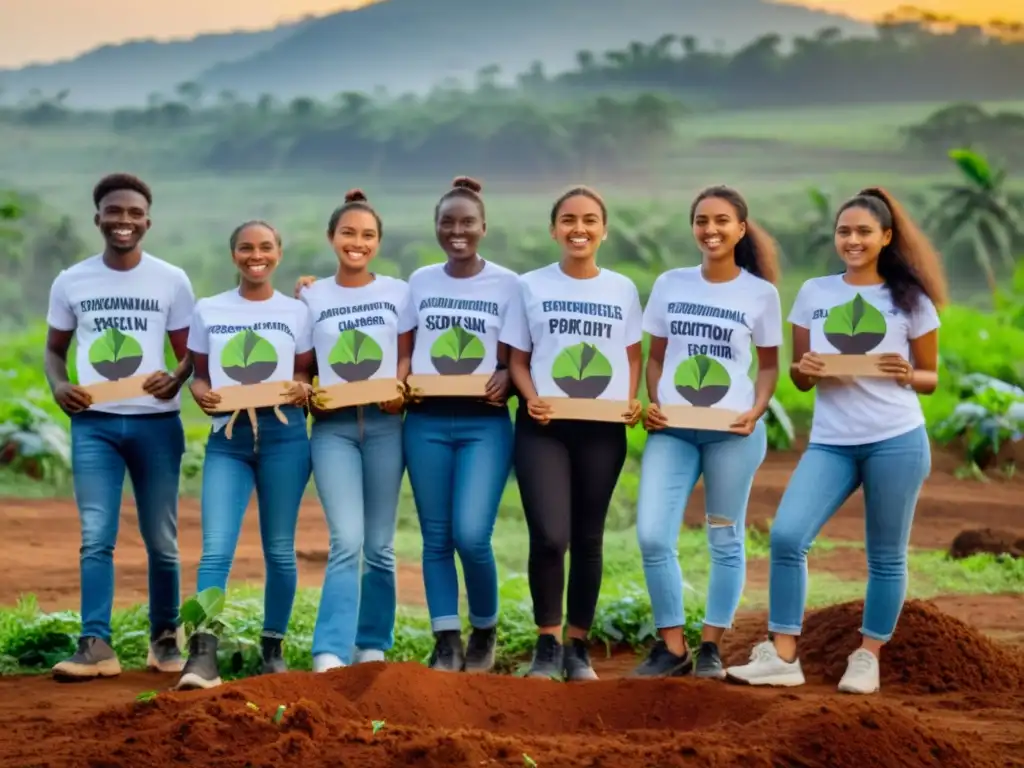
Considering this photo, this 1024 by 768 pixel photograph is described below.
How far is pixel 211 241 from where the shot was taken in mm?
33969

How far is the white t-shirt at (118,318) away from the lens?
6.34m

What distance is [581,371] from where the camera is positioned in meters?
6.08

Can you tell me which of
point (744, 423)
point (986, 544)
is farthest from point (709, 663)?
point (986, 544)

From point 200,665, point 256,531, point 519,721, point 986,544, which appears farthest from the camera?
point 256,531

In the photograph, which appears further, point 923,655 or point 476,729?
point 923,655

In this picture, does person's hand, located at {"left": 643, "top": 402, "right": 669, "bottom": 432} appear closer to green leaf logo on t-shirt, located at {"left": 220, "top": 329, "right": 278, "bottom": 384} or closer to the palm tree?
green leaf logo on t-shirt, located at {"left": 220, "top": 329, "right": 278, "bottom": 384}

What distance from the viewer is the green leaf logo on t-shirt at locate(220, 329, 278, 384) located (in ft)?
19.9

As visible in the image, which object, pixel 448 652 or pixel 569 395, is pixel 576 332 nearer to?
pixel 569 395

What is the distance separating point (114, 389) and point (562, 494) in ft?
6.22

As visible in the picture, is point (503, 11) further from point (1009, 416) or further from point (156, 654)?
point (156, 654)

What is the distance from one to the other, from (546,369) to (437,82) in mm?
38838

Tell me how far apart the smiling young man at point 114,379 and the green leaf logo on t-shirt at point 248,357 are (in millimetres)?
356

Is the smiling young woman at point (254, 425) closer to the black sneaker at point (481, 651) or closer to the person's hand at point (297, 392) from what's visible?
the person's hand at point (297, 392)

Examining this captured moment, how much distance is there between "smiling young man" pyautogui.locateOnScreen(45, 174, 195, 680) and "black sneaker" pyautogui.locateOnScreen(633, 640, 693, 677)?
208 centimetres
